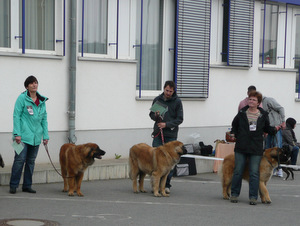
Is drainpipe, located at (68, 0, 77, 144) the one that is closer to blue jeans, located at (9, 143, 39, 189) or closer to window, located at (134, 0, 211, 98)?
window, located at (134, 0, 211, 98)

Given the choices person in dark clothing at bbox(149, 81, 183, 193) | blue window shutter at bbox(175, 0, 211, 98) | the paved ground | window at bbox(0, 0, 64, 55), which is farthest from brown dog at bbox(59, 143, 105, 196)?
blue window shutter at bbox(175, 0, 211, 98)

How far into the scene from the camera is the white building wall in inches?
480

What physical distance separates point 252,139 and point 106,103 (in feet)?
16.3

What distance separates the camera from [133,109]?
14.3m

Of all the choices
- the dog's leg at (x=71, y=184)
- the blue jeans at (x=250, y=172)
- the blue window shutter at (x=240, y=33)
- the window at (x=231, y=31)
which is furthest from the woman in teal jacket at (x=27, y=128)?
the blue window shutter at (x=240, y=33)

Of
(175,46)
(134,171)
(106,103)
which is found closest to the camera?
(134,171)

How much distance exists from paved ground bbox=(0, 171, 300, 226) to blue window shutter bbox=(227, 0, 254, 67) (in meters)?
5.62

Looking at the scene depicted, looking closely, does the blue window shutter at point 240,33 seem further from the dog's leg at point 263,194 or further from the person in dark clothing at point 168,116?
the dog's leg at point 263,194

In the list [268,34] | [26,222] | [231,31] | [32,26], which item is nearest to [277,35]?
[268,34]

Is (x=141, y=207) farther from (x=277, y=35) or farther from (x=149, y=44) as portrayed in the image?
(x=277, y=35)

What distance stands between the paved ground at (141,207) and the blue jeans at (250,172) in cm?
26

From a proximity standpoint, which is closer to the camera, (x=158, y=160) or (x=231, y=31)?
(x=158, y=160)

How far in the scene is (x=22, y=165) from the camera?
395 inches

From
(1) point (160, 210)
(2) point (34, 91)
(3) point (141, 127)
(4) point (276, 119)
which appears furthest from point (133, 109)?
(1) point (160, 210)
